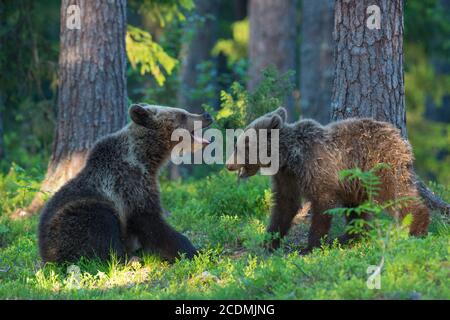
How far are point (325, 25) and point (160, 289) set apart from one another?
51.9ft

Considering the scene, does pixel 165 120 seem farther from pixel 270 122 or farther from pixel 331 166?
pixel 331 166

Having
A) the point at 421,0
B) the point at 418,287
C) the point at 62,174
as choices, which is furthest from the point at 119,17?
the point at 421,0

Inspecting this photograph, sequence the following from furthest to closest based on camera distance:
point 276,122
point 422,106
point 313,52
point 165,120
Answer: point 422,106, point 313,52, point 165,120, point 276,122

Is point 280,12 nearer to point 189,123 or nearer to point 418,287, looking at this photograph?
point 189,123

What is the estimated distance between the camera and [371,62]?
8297mm

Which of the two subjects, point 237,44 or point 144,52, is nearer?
point 144,52

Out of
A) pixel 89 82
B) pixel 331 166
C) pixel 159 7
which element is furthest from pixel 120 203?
pixel 159 7

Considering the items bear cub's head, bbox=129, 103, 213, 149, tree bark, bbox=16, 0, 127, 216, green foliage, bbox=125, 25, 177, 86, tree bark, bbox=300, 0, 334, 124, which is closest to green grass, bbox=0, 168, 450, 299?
bear cub's head, bbox=129, 103, 213, 149

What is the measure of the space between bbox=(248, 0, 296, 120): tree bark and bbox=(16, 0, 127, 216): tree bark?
8488 mm

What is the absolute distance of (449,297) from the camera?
17.7ft

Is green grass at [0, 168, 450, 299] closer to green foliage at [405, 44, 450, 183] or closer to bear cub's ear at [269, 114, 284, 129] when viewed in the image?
bear cub's ear at [269, 114, 284, 129]

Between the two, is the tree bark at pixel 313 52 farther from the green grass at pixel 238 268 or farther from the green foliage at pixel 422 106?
the green grass at pixel 238 268

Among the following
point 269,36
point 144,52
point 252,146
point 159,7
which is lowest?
point 252,146

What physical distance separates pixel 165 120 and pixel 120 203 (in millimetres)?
1120
